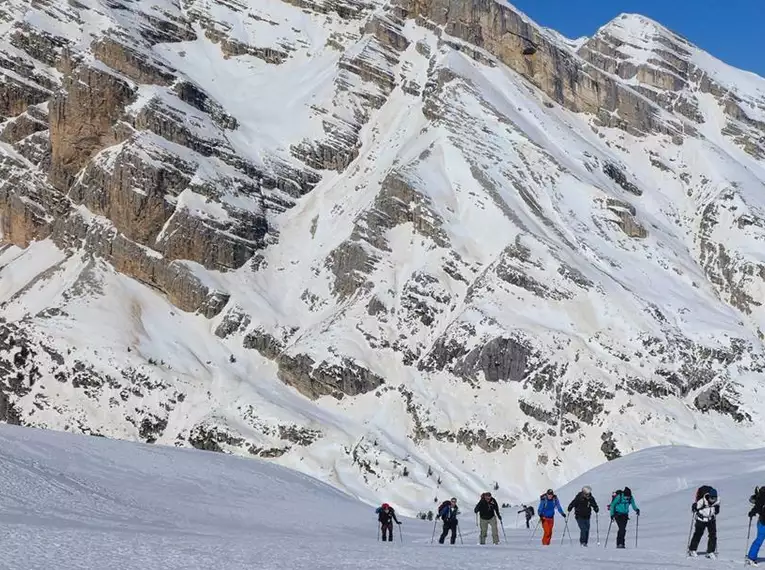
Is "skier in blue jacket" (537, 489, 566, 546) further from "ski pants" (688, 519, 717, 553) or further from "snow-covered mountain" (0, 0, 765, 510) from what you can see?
"snow-covered mountain" (0, 0, 765, 510)

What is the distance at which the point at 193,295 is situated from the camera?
11169cm

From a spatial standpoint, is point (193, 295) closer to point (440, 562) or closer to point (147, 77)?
point (147, 77)

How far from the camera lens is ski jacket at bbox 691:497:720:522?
61.4 feet

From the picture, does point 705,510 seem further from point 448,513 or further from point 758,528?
point 448,513

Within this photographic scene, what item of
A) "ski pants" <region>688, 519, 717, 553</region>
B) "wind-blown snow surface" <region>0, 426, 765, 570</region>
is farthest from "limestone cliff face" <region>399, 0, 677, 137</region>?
"ski pants" <region>688, 519, 717, 553</region>

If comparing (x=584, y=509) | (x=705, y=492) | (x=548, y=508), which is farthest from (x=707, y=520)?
(x=548, y=508)

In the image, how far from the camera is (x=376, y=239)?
11125cm

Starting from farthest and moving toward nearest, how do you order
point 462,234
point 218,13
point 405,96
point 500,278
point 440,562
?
point 218,13 < point 405,96 < point 462,234 < point 500,278 < point 440,562

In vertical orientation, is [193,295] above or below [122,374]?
above

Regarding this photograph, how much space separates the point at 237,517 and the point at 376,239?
85740 millimetres

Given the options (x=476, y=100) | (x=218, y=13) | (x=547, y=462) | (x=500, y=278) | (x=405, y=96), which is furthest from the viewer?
(x=218, y=13)

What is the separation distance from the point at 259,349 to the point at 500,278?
3026 centimetres

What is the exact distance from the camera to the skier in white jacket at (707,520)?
18562mm

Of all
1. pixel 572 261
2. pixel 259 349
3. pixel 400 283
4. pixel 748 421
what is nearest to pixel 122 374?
pixel 259 349
